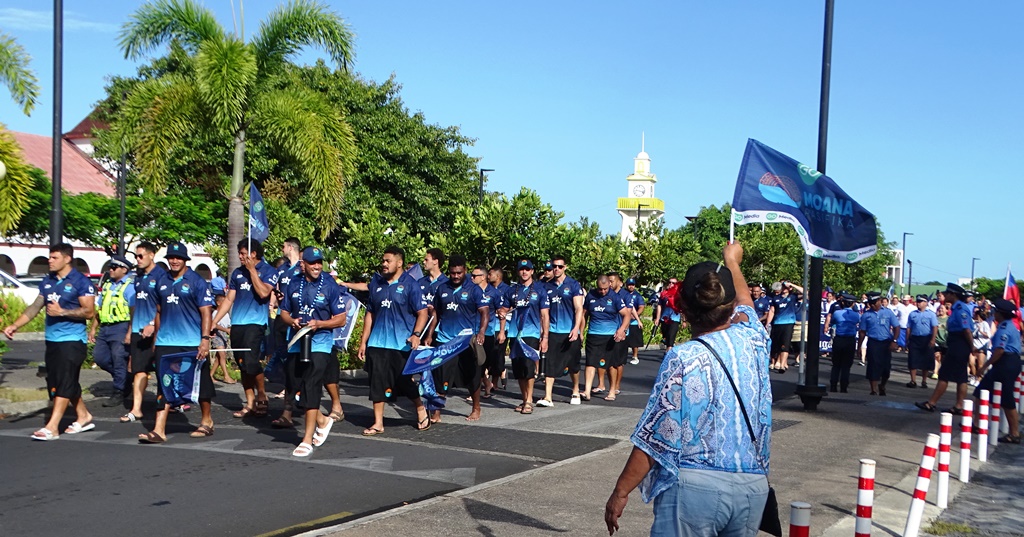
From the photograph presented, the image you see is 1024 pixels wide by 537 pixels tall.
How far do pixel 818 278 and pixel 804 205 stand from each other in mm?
1656

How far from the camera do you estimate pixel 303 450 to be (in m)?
9.10

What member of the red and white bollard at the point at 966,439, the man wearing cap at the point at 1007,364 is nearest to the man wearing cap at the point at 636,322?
the man wearing cap at the point at 1007,364

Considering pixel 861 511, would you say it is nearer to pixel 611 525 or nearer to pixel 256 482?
pixel 611 525

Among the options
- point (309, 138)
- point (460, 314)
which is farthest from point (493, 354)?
point (309, 138)

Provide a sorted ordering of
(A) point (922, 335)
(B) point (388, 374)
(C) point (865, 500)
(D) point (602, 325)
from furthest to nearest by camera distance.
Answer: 1. (A) point (922, 335)
2. (D) point (602, 325)
3. (B) point (388, 374)
4. (C) point (865, 500)

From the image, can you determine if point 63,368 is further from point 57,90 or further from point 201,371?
point 57,90

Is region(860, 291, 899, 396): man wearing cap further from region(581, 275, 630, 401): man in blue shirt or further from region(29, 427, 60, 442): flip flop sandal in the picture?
region(29, 427, 60, 442): flip flop sandal

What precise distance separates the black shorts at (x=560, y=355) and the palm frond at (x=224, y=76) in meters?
8.02

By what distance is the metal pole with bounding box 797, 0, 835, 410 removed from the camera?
13.7 m

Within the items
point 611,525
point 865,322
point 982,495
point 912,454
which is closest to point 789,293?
point 865,322

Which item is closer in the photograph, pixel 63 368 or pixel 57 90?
pixel 63 368

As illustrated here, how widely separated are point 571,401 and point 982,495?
6059 millimetres

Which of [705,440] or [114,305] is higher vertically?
[705,440]

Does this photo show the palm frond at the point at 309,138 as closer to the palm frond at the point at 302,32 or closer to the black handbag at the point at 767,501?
the palm frond at the point at 302,32
